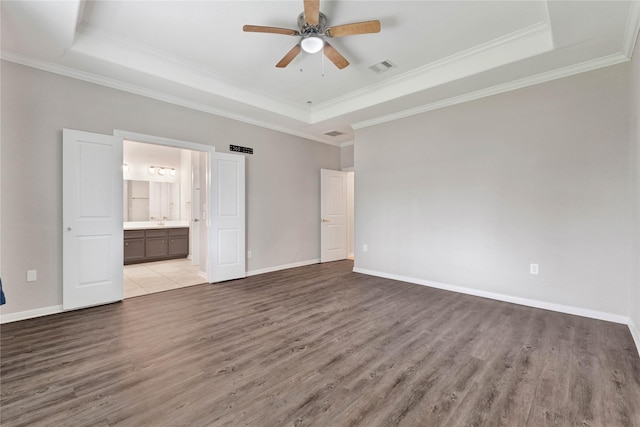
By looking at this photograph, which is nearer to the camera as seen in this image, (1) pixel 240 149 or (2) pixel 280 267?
(1) pixel 240 149

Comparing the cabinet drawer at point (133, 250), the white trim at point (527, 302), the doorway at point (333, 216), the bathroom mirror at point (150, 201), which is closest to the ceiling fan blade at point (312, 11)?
the white trim at point (527, 302)

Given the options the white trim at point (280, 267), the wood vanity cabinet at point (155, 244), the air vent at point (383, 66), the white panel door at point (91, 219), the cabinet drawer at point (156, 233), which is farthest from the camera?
the cabinet drawer at point (156, 233)

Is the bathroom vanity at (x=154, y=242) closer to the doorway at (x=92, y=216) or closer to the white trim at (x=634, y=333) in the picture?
the doorway at (x=92, y=216)

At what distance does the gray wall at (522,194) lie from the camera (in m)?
3.13

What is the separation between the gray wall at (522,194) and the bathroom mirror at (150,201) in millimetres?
5504

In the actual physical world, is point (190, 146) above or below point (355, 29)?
below

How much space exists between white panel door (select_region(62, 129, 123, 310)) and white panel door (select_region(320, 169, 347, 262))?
3886 mm

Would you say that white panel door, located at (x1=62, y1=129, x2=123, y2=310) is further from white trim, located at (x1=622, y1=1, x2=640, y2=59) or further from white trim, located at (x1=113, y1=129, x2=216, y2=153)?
white trim, located at (x1=622, y1=1, x2=640, y2=59)

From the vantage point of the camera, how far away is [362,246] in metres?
5.53

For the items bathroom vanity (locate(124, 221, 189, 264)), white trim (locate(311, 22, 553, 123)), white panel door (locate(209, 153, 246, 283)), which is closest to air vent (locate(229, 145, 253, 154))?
white panel door (locate(209, 153, 246, 283))

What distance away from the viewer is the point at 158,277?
5094 mm

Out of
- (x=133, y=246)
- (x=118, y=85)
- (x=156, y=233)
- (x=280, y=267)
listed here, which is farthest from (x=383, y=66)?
(x=133, y=246)

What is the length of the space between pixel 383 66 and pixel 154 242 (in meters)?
5.92

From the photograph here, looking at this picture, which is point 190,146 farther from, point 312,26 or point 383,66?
point 383,66
